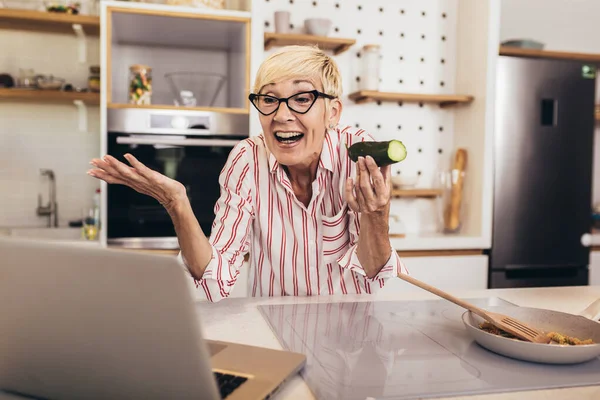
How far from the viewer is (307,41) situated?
114 inches

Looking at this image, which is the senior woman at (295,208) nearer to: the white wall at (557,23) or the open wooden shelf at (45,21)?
the open wooden shelf at (45,21)

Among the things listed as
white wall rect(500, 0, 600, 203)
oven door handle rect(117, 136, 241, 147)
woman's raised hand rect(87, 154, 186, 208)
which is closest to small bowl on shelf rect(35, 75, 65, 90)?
oven door handle rect(117, 136, 241, 147)

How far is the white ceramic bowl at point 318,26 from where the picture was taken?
2.85 m

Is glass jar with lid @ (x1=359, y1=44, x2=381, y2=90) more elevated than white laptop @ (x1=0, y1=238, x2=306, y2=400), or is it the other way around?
glass jar with lid @ (x1=359, y1=44, x2=381, y2=90)

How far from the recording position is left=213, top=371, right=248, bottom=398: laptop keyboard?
735 mm

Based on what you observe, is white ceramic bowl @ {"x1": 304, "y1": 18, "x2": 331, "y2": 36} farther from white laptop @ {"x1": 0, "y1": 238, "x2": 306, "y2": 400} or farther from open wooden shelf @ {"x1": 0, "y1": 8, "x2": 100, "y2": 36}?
white laptop @ {"x1": 0, "y1": 238, "x2": 306, "y2": 400}

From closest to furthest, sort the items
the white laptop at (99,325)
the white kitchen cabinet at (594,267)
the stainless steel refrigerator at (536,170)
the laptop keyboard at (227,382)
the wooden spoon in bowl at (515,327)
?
the white laptop at (99,325)
the laptop keyboard at (227,382)
the wooden spoon in bowl at (515,327)
the stainless steel refrigerator at (536,170)
the white kitchen cabinet at (594,267)

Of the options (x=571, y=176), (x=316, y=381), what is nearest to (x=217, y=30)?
(x=571, y=176)

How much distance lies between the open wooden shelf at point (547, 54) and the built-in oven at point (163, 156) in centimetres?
155

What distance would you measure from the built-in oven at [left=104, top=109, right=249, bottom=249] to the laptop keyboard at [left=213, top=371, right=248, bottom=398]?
1.91 metres

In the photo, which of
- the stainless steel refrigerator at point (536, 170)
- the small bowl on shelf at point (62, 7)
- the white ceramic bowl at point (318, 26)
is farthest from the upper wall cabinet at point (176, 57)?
the stainless steel refrigerator at point (536, 170)

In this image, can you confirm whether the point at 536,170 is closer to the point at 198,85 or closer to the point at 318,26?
the point at 318,26

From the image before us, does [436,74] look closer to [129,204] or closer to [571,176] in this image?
[571,176]

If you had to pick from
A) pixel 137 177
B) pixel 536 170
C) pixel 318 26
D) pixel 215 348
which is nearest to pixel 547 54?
pixel 536 170
